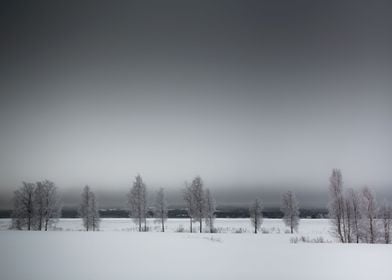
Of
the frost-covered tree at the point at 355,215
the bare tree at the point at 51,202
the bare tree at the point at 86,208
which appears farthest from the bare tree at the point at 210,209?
the bare tree at the point at 51,202

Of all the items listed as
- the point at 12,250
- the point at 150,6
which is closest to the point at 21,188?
the point at 12,250

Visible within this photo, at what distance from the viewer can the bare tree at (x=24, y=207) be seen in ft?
84.9

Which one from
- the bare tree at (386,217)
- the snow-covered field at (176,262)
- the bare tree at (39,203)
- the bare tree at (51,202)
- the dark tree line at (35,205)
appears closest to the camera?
the snow-covered field at (176,262)

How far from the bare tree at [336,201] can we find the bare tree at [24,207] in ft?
74.4

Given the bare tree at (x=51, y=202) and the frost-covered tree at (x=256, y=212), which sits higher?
the bare tree at (x=51, y=202)

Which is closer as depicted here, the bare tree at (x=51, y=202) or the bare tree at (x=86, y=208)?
the bare tree at (x=51, y=202)

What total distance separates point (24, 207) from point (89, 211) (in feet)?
19.6

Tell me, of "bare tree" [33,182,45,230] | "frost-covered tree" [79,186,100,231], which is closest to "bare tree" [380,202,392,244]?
"frost-covered tree" [79,186,100,231]

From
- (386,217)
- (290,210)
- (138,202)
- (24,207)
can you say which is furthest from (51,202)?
(386,217)

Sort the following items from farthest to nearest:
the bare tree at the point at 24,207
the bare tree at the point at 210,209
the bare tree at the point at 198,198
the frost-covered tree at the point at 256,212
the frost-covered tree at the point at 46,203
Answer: the frost-covered tree at the point at 256,212 → the bare tree at the point at 210,209 → the bare tree at the point at 198,198 → the frost-covered tree at the point at 46,203 → the bare tree at the point at 24,207

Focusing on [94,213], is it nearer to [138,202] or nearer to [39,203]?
[138,202]

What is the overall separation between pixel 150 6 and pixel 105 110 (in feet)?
16.0

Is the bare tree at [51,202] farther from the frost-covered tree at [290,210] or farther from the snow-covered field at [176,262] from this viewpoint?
the frost-covered tree at [290,210]

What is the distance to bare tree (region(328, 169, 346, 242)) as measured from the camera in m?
22.2
